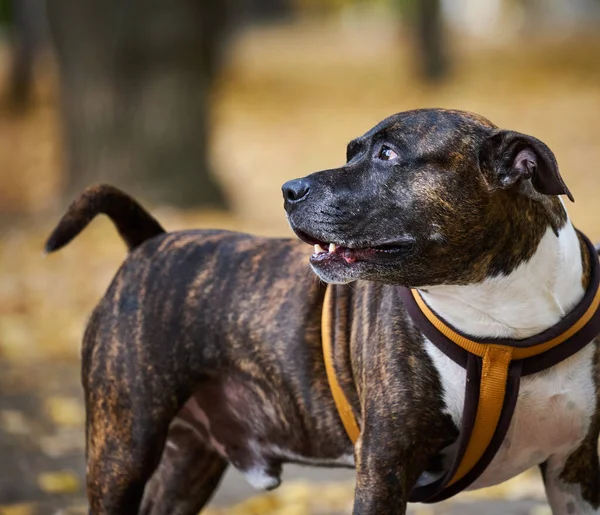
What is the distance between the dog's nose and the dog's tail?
1.02m

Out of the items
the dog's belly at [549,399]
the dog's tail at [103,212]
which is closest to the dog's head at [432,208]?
the dog's belly at [549,399]

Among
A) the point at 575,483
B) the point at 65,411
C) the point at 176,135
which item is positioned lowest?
the point at 65,411

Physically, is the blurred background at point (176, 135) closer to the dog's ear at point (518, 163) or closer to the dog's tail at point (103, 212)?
the dog's tail at point (103, 212)

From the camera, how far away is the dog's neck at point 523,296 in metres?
3.24

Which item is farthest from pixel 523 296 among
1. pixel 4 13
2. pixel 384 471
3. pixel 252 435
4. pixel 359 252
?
pixel 4 13

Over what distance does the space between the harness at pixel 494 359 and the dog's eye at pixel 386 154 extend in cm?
46

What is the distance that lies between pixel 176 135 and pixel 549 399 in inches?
320

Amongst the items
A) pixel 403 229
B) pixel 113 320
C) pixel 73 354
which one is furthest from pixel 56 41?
pixel 403 229

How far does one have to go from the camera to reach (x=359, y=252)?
327cm

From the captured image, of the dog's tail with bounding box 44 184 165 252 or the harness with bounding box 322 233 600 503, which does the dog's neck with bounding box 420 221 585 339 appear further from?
the dog's tail with bounding box 44 184 165 252

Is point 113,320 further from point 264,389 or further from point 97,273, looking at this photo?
point 97,273

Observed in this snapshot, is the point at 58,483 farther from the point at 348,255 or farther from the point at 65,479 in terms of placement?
the point at 348,255

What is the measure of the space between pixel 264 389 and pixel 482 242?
1015 mm

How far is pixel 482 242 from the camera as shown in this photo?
3.20 m
